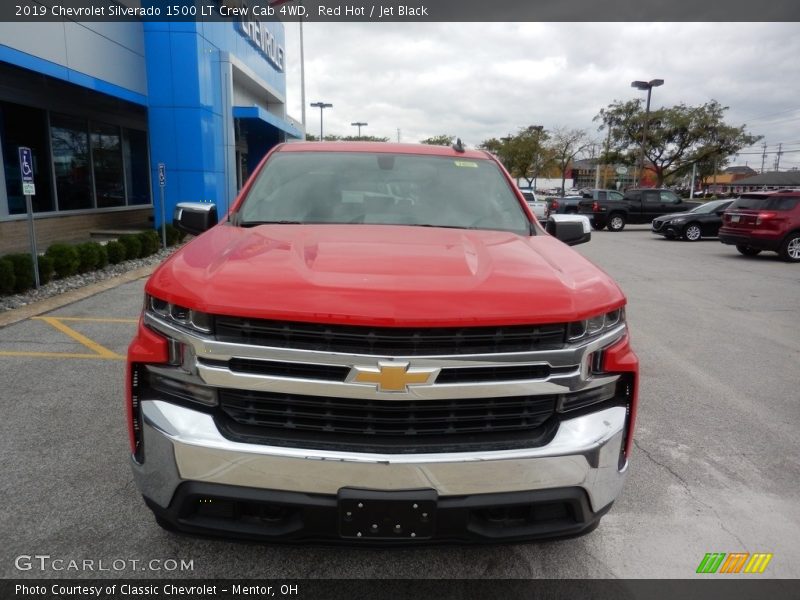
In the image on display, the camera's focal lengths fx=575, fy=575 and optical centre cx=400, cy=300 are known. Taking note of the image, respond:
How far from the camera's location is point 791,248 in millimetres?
13742

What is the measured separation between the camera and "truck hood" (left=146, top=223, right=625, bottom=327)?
1.94 metres

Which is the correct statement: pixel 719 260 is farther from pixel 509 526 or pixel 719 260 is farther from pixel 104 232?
pixel 104 232

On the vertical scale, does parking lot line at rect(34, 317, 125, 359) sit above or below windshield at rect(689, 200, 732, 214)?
below

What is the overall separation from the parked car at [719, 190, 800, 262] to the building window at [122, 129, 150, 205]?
17.0 m

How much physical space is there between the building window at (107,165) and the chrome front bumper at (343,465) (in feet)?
51.4

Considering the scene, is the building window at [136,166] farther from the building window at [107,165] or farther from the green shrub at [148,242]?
the green shrub at [148,242]

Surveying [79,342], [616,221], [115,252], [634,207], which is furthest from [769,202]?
[79,342]

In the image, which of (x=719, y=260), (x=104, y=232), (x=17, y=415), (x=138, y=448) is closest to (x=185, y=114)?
(x=104, y=232)

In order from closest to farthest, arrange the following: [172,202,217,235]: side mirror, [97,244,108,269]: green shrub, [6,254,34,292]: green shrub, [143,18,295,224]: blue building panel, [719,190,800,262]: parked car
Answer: [172,202,217,235]: side mirror < [6,254,34,292]: green shrub < [97,244,108,269]: green shrub < [719,190,800,262]: parked car < [143,18,295,224]: blue building panel

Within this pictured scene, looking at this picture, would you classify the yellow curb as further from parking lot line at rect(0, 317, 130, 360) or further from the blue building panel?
the blue building panel

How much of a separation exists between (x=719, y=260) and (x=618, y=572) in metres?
13.5

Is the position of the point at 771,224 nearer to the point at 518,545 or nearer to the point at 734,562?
the point at 734,562

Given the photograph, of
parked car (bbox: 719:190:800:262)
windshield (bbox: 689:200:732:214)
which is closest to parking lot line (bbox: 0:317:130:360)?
parked car (bbox: 719:190:800:262)

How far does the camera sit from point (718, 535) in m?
2.87
